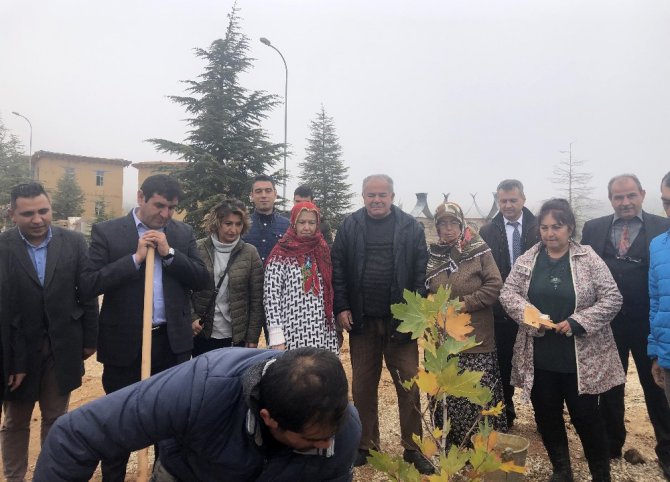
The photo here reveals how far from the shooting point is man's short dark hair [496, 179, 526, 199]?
409 centimetres

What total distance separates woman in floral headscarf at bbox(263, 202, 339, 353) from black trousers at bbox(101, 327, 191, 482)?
715 millimetres

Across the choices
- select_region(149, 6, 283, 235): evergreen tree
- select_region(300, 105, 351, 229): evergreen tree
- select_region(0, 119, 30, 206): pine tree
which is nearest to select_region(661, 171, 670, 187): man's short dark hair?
select_region(149, 6, 283, 235): evergreen tree

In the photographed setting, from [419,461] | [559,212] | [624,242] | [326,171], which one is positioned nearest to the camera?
[559,212]

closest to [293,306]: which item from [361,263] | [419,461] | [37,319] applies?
[361,263]

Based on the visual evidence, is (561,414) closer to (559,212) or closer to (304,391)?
(559,212)

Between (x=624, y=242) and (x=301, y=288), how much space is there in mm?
2469

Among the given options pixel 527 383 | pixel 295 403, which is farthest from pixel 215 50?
pixel 295 403

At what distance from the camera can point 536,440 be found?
13.1 ft

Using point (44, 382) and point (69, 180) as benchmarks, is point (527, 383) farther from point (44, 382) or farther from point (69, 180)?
point (69, 180)

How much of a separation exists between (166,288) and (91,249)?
0.50m

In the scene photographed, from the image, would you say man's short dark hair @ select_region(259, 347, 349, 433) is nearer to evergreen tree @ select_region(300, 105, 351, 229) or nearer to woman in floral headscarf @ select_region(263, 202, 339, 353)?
woman in floral headscarf @ select_region(263, 202, 339, 353)

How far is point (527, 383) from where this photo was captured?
3113 millimetres

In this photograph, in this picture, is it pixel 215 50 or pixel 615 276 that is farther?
pixel 215 50

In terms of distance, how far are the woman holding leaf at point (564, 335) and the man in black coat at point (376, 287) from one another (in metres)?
0.72
